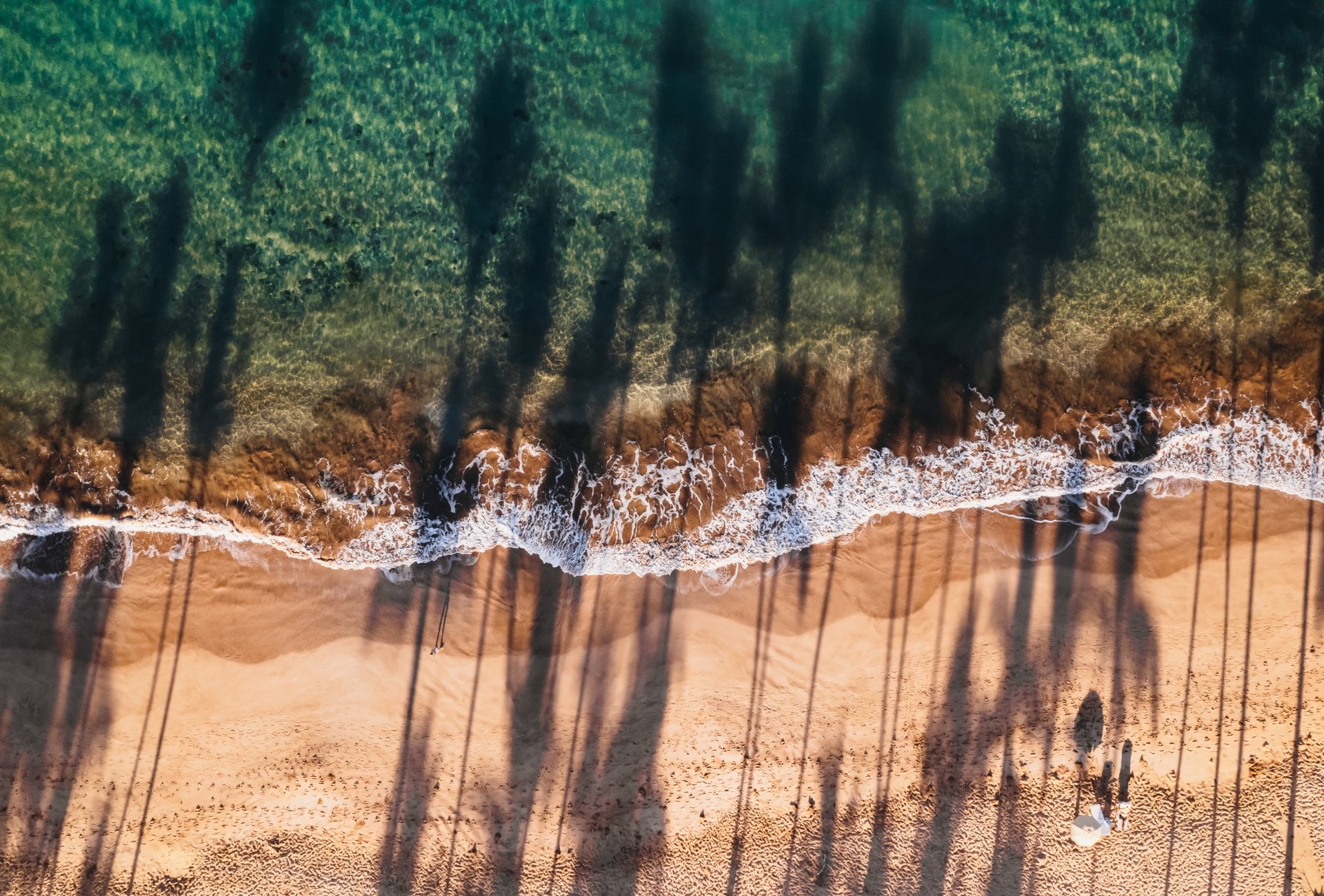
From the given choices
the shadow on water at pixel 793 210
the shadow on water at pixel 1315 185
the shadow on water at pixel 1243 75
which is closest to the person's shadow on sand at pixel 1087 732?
the shadow on water at pixel 793 210

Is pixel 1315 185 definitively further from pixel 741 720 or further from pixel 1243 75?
pixel 741 720

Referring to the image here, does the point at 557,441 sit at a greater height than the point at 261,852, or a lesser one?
greater

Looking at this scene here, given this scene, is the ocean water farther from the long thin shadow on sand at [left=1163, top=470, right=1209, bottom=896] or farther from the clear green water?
the long thin shadow on sand at [left=1163, top=470, right=1209, bottom=896]

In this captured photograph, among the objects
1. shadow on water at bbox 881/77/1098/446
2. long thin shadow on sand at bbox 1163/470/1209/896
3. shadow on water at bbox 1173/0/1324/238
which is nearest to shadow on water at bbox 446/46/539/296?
shadow on water at bbox 881/77/1098/446

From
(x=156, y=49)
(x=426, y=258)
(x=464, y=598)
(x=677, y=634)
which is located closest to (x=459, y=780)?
(x=464, y=598)

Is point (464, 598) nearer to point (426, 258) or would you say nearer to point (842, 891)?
point (426, 258)

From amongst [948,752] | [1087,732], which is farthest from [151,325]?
[1087,732]

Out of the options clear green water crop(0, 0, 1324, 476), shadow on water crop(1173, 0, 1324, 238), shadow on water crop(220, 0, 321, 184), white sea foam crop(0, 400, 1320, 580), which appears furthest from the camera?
shadow on water crop(1173, 0, 1324, 238)
